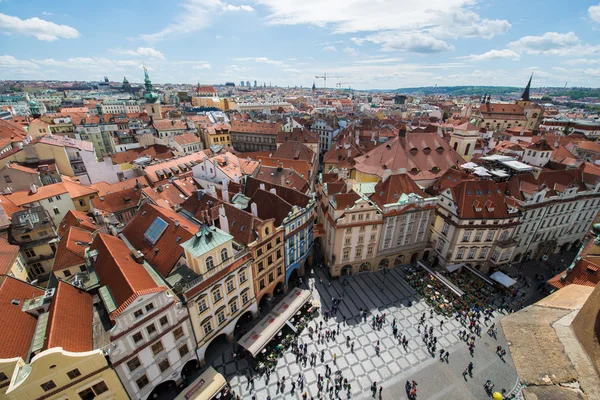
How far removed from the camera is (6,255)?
29766mm

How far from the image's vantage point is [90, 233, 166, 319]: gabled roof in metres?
23.4

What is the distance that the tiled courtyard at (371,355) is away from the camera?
2994 centimetres

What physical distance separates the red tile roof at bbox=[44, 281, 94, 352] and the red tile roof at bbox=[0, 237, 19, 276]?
8627 millimetres

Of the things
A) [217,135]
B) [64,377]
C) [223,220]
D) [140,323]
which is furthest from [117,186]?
[217,135]

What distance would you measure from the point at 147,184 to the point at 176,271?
32825mm

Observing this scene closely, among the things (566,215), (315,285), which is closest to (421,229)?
(315,285)

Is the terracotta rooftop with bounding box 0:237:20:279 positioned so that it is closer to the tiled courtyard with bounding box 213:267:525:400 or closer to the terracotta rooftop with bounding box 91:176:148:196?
the terracotta rooftop with bounding box 91:176:148:196

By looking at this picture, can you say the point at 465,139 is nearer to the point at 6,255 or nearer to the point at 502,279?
the point at 502,279

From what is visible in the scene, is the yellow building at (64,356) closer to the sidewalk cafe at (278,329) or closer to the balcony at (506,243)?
the sidewalk cafe at (278,329)

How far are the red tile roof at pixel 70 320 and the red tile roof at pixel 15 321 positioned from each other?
1778 mm

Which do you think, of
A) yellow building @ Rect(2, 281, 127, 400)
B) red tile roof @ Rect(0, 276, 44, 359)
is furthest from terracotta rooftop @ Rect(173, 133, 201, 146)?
yellow building @ Rect(2, 281, 127, 400)

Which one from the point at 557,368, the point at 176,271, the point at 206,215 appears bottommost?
the point at 176,271

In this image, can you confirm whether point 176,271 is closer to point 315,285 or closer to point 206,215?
point 206,215

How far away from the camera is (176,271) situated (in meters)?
28.8
